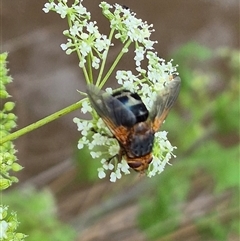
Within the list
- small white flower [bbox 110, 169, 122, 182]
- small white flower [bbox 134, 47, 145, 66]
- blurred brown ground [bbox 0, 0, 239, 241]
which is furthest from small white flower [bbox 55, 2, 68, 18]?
blurred brown ground [bbox 0, 0, 239, 241]

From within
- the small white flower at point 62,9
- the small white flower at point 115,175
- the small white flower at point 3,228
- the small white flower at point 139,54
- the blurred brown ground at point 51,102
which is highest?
the blurred brown ground at point 51,102

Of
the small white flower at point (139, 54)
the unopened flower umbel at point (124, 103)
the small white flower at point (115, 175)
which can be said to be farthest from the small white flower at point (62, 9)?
the small white flower at point (115, 175)

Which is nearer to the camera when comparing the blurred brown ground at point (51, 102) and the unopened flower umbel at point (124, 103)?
the unopened flower umbel at point (124, 103)

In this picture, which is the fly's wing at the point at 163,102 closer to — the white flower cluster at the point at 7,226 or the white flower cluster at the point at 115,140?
the white flower cluster at the point at 115,140

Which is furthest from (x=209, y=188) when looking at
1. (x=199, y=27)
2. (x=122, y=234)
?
(x=199, y=27)

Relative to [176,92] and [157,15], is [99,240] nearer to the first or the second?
[157,15]

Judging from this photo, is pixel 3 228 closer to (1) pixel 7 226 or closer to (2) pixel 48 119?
(1) pixel 7 226

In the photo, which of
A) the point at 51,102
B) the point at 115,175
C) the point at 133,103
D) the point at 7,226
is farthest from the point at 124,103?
the point at 51,102

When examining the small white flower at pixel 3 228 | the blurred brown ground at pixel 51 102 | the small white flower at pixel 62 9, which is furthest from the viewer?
the blurred brown ground at pixel 51 102
